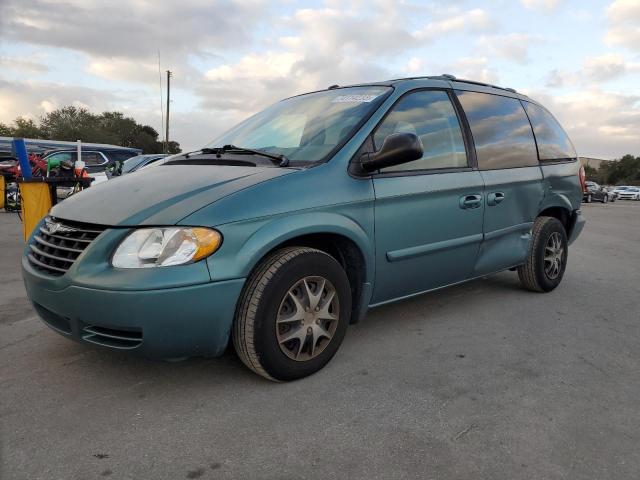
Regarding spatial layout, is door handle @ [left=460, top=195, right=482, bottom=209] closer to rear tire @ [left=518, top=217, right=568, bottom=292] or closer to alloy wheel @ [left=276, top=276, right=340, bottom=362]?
rear tire @ [left=518, top=217, right=568, bottom=292]

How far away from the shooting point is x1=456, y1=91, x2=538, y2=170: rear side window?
12.2ft

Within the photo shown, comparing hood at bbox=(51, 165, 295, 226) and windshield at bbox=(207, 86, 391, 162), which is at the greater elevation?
windshield at bbox=(207, 86, 391, 162)

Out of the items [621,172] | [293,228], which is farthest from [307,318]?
[621,172]

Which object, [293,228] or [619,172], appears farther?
[619,172]

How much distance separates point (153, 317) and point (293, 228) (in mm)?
780

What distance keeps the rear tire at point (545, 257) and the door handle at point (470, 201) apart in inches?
42.0

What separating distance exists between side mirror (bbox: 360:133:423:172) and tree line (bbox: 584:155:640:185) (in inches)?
3987

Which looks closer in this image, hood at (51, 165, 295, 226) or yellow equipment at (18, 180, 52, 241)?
hood at (51, 165, 295, 226)

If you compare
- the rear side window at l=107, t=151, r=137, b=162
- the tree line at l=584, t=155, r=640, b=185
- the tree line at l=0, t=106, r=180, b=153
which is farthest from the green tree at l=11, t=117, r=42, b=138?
the tree line at l=584, t=155, r=640, b=185

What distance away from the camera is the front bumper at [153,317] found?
2213mm

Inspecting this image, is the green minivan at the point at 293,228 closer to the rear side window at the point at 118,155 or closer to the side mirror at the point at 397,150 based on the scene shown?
the side mirror at the point at 397,150

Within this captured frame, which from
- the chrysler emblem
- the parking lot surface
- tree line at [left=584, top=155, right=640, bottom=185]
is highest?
tree line at [left=584, top=155, right=640, bottom=185]

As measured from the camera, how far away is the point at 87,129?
186ft

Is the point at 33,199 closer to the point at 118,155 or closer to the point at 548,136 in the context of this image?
the point at 548,136
